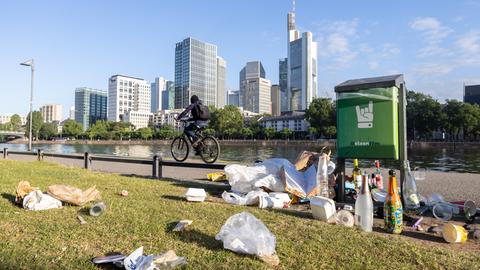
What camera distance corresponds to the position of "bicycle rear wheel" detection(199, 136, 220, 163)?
34.0ft

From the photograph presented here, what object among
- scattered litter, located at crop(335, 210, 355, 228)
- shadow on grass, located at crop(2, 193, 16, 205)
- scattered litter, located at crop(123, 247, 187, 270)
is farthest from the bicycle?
scattered litter, located at crop(123, 247, 187, 270)

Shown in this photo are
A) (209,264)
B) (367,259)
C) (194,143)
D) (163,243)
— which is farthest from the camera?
(194,143)

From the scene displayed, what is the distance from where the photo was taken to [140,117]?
189m

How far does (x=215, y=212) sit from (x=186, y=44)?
7121 inches

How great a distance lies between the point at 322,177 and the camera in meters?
5.97

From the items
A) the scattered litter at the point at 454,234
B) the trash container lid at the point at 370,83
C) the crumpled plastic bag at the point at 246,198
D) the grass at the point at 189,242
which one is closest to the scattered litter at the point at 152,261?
the grass at the point at 189,242

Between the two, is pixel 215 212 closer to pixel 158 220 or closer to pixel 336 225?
pixel 158 220

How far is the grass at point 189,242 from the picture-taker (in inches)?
124

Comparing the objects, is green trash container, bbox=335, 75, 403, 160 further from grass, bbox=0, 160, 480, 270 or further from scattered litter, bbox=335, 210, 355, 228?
grass, bbox=0, 160, 480, 270

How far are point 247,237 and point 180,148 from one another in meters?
8.10

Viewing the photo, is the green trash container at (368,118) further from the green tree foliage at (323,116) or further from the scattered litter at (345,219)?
the green tree foliage at (323,116)

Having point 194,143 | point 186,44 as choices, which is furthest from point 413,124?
point 186,44

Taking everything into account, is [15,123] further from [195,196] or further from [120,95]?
[195,196]

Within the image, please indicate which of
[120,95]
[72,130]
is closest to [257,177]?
[72,130]
